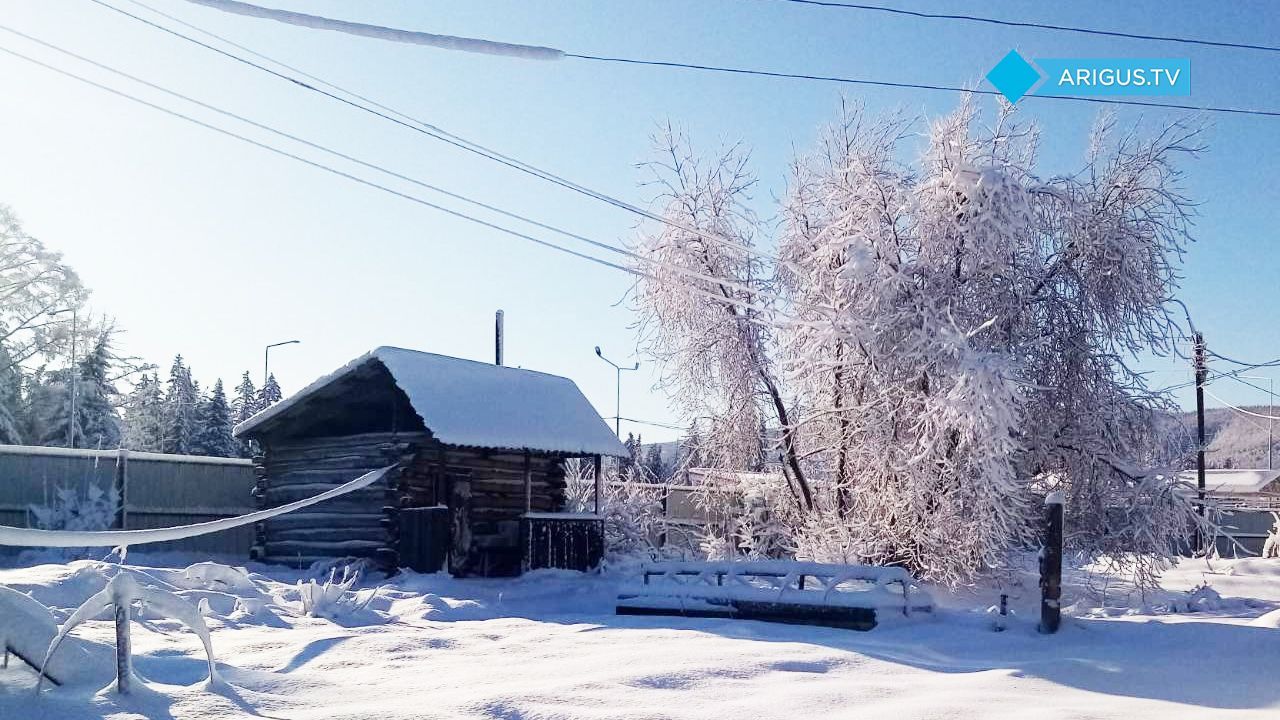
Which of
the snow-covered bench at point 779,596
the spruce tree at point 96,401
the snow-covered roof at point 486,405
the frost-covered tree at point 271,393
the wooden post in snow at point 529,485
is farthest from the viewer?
the frost-covered tree at point 271,393

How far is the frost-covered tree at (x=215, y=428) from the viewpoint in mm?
50438

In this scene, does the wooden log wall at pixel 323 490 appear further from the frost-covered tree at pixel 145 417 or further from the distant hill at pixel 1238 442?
the distant hill at pixel 1238 442

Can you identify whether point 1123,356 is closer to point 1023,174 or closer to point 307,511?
point 1023,174

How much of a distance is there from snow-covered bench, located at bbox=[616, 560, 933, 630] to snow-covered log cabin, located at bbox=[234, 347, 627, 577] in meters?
4.92

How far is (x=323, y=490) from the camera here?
19.0 m

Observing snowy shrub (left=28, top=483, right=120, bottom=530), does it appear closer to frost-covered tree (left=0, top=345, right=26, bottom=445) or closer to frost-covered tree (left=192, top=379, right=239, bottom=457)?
frost-covered tree (left=0, top=345, right=26, bottom=445)

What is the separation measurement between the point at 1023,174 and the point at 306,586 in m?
12.3

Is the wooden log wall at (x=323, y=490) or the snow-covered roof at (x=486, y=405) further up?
the snow-covered roof at (x=486, y=405)

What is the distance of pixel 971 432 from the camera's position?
44.3 ft

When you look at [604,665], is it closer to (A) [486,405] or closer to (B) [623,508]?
(A) [486,405]

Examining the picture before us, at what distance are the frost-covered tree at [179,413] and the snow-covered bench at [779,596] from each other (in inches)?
1631

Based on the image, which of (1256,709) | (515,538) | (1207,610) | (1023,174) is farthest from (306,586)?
(1207,610)

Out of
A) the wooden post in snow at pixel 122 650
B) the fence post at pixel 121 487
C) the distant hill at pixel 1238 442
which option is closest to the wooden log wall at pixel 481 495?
the fence post at pixel 121 487

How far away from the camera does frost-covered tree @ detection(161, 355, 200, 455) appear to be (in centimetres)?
4944
